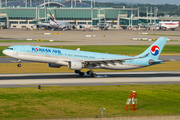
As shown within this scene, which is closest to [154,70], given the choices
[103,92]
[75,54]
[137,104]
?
[75,54]

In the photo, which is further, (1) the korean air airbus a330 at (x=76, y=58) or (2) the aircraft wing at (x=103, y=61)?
(2) the aircraft wing at (x=103, y=61)

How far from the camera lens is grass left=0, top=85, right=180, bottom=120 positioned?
31.6 meters

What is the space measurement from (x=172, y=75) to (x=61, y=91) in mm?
27809

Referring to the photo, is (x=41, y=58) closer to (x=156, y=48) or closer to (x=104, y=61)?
(x=104, y=61)

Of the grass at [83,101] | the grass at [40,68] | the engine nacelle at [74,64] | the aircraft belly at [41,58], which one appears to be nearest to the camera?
the grass at [83,101]

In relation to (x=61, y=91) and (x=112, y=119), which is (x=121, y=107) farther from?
(x=61, y=91)

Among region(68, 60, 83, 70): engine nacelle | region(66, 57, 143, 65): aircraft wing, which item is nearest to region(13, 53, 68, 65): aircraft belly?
region(68, 60, 83, 70): engine nacelle

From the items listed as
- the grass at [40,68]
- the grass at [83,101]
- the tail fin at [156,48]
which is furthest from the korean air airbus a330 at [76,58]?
the grass at [40,68]

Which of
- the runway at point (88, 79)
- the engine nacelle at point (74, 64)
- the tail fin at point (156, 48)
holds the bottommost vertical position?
the runway at point (88, 79)

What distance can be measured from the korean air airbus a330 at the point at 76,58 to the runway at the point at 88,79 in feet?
7.87

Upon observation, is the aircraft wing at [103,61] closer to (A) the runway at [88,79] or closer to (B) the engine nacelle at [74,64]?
(B) the engine nacelle at [74,64]

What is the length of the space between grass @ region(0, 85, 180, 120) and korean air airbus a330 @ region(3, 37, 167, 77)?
8.38 meters

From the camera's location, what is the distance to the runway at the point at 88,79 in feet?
160

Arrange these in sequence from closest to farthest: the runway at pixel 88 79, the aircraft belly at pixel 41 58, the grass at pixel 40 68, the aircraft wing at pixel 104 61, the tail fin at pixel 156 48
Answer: the runway at pixel 88 79, the aircraft belly at pixel 41 58, the aircraft wing at pixel 104 61, the tail fin at pixel 156 48, the grass at pixel 40 68
